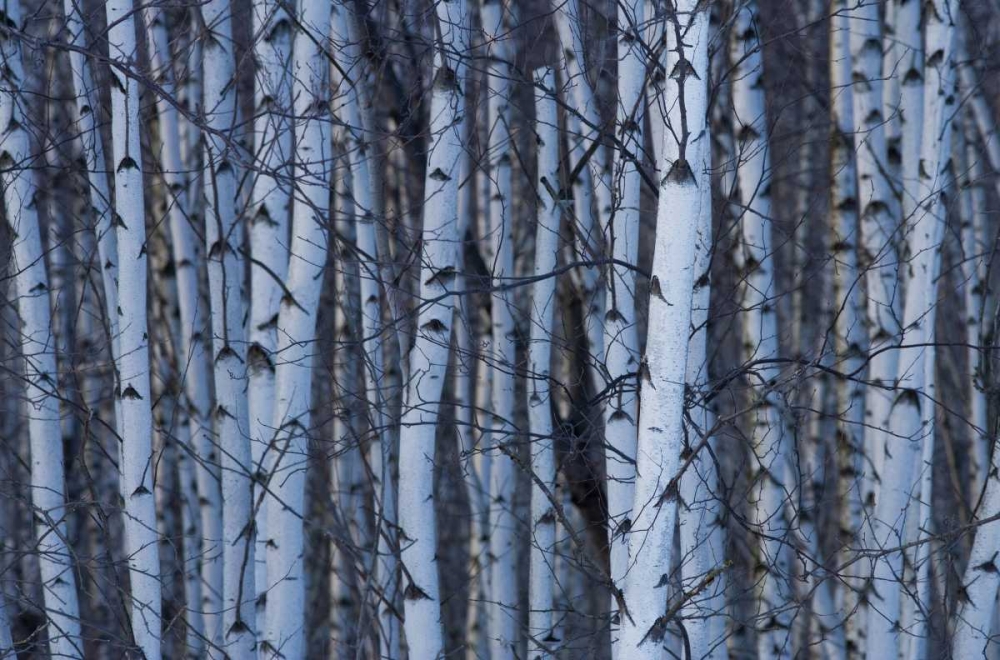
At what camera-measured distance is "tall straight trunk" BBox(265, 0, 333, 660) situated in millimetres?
3518

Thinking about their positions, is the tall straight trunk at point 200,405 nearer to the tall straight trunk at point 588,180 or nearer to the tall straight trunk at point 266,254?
the tall straight trunk at point 266,254

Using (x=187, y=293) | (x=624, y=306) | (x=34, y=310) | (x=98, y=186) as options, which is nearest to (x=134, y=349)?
(x=34, y=310)

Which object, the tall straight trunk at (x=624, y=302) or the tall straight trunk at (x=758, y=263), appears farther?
the tall straight trunk at (x=758, y=263)

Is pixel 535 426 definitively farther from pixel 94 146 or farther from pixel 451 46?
pixel 94 146

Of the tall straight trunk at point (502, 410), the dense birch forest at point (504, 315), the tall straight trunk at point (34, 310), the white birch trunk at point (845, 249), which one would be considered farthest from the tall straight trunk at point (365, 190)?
the white birch trunk at point (845, 249)

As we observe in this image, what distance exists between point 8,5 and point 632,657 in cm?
336

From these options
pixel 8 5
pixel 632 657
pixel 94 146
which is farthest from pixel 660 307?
pixel 8 5

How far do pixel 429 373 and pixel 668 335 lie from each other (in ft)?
3.90

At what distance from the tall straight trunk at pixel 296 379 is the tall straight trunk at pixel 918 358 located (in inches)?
93.6

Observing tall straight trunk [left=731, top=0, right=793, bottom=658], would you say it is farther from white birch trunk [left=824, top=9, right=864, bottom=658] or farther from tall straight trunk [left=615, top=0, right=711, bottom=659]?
tall straight trunk [left=615, top=0, right=711, bottom=659]

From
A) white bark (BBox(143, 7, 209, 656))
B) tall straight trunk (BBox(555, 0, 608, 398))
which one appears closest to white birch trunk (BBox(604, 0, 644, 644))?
tall straight trunk (BBox(555, 0, 608, 398))

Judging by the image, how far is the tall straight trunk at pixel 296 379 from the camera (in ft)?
11.5

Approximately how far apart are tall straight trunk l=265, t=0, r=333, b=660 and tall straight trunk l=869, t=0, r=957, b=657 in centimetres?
238

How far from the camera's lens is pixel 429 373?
3.50 meters
